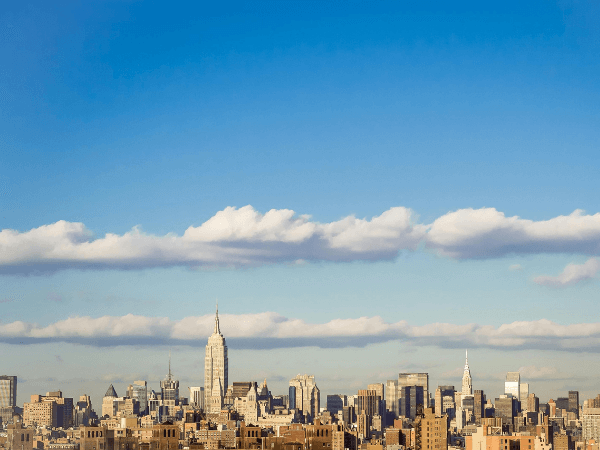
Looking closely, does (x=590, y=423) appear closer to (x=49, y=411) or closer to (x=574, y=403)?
(x=574, y=403)

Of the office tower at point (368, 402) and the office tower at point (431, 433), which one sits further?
the office tower at point (368, 402)

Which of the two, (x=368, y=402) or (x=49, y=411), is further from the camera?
(x=368, y=402)

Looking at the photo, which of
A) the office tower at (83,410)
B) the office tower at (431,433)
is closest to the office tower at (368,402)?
the office tower at (83,410)

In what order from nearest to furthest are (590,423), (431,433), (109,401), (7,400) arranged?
(431,433) < (7,400) < (590,423) < (109,401)

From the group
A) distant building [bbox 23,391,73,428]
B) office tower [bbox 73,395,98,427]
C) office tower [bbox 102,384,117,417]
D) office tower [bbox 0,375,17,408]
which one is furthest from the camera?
office tower [bbox 102,384,117,417]

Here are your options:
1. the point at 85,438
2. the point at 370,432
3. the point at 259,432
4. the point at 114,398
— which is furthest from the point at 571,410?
the point at 85,438

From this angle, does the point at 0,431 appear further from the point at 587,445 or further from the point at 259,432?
the point at 587,445

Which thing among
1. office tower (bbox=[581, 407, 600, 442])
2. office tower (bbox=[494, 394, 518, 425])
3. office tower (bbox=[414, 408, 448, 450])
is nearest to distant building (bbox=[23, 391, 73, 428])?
office tower (bbox=[414, 408, 448, 450])

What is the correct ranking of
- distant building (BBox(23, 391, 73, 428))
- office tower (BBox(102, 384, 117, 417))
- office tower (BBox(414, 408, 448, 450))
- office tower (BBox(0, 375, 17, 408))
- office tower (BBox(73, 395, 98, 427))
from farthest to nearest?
1. office tower (BBox(102, 384, 117, 417))
2. office tower (BBox(73, 395, 98, 427))
3. distant building (BBox(23, 391, 73, 428))
4. office tower (BBox(0, 375, 17, 408))
5. office tower (BBox(414, 408, 448, 450))

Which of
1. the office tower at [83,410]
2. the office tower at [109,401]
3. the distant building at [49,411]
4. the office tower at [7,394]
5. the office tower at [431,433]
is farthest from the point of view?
the office tower at [109,401]

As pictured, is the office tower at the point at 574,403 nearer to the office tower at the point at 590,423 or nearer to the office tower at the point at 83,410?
the office tower at the point at 590,423

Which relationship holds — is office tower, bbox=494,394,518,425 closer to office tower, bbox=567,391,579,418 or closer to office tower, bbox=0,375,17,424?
office tower, bbox=567,391,579,418

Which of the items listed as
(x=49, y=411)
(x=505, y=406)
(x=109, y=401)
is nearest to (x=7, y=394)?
(x=49, y=411)
